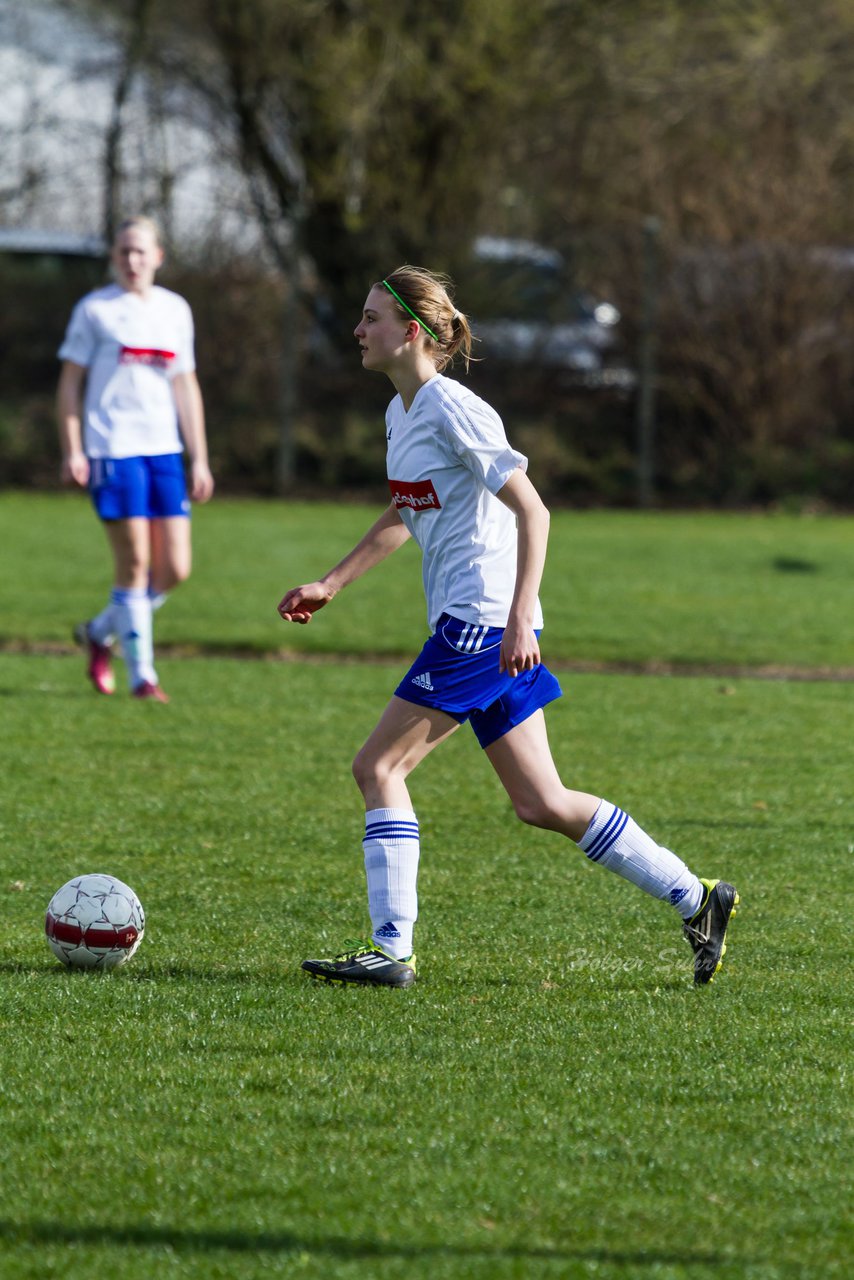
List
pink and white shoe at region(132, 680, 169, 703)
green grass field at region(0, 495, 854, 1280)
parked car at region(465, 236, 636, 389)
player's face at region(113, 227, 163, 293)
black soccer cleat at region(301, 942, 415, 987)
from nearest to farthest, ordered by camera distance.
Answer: green grass field at region(0, 495, 854, 1280)
black soccer cleat at region(301, 942, 415, 987)
player's face at region(113, 227, 163, 293)
pink and white shoe at region(132, 680, 169, 703)
parked car at region(465, 236, 636, 389)

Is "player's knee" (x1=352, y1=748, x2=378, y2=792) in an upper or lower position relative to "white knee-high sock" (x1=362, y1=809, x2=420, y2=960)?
upper

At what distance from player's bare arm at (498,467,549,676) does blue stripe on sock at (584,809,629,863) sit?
0.51 metres

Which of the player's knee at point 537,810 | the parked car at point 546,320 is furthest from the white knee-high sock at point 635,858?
the parked car at point 546,320

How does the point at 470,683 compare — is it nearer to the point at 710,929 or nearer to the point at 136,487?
the point at 710,929

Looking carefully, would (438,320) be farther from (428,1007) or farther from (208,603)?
(208,603)

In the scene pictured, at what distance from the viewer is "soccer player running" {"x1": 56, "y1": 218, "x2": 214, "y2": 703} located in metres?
8.55

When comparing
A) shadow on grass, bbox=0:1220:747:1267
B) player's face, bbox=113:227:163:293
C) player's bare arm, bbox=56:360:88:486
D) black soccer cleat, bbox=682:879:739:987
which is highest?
player's face, bbox=113:227:163:293

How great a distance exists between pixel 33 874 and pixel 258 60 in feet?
56.2

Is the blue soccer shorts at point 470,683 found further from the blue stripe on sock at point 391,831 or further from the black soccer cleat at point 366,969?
the black soccer cleat at point 366,969

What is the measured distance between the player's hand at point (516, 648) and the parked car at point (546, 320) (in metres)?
15.8

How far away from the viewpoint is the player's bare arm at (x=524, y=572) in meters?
4.11

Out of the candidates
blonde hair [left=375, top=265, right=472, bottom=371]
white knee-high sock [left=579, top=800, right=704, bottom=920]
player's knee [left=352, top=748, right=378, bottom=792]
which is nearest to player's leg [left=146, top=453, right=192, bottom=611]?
blonde hair [left=375, top=265, right=472, bottom=371]

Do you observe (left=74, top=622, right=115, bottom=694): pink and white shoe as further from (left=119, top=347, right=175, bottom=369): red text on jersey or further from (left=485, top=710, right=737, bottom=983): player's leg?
(left=485, top=710, right=737, bottom=983): player's leg

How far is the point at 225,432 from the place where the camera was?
2006cm
